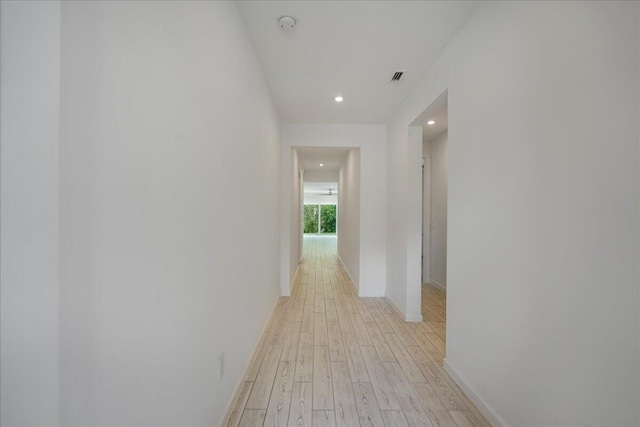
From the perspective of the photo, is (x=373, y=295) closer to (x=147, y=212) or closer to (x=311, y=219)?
(x=147, y=212)

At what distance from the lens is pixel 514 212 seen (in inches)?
54.4

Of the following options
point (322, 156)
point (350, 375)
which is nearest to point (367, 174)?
point (322, 156)

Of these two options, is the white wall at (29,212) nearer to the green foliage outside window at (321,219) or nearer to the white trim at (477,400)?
the white trim at (477,400)

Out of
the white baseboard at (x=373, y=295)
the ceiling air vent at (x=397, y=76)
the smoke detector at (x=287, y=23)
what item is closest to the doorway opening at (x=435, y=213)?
the white baseboard at (x=373, y=295)

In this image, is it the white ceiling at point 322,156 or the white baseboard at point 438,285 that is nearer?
the white baseboard at point 438,285

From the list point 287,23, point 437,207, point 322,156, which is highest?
point 287,23

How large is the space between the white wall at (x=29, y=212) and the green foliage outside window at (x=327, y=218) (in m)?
15.6

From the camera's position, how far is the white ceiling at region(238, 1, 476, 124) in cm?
174

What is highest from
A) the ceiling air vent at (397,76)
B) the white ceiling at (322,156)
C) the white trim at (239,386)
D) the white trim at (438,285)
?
the ceiling air vent at (397,76)

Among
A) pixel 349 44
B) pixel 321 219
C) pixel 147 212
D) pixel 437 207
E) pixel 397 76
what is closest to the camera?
pixel 147 212

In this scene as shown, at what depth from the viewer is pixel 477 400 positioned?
5.42 feet

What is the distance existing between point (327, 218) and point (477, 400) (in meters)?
14.6

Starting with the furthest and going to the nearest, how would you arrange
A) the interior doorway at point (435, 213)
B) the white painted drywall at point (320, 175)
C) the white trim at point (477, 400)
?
the white painted drywall at point (320, 175) < the interior doorway at point (435, 213) < the white trim at point (477, 400)

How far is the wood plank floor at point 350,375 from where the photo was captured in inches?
62.4
